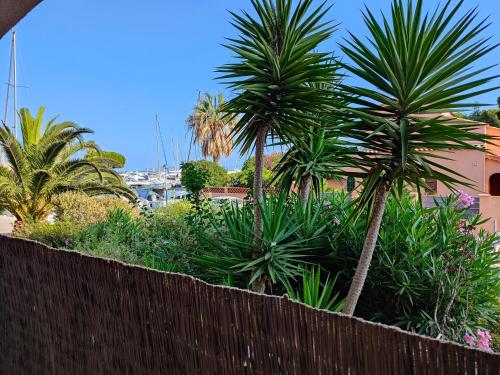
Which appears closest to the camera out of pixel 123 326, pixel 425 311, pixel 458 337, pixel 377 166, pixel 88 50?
pixel 123 326

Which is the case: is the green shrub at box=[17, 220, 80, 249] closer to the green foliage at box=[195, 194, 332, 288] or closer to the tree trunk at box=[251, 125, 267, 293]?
the green foliage at box=[195, 194, 332, 288]

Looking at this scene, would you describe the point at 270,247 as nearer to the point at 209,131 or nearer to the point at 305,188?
the point at 305,188

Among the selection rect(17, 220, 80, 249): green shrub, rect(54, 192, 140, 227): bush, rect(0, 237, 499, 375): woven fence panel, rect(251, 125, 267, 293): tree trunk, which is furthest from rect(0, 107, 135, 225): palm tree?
rect(251, 125, 267, 293): tree trunk

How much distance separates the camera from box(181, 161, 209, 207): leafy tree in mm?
7660

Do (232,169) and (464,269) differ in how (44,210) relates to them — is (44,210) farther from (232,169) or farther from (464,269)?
(232,169)

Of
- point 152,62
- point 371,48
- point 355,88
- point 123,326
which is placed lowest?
point 123,326

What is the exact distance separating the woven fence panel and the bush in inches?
164

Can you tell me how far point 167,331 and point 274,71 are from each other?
3.06 meters

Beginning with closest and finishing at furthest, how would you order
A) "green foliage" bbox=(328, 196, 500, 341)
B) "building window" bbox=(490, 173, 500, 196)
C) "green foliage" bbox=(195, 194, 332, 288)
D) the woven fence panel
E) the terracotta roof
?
1. the woven fence panel
2. the terracotta roof
3. "green foliage" bbox=(328, 196, 500, 341)
4. "green foliage" bbox=(195, 194, 332, 288)
5. "building window" bbox=(490, 173, 500, 196)

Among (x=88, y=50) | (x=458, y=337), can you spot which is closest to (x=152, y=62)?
(x=88, y=50)

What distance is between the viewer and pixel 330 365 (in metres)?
2.07

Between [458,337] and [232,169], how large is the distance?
145 feet

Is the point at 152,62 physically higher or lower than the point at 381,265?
higher

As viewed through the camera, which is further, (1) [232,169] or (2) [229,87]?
(1) [232,169]
